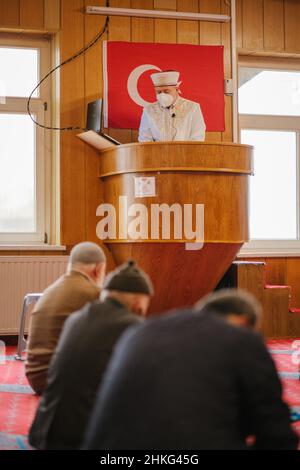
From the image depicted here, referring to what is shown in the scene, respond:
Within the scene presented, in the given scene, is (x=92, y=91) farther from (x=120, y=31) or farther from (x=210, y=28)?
(x=210, y=28)

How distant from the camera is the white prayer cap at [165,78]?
5.86 m

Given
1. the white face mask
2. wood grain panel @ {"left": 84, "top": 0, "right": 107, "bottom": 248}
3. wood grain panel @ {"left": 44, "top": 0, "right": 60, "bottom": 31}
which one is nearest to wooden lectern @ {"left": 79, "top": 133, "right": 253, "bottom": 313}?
the white face mask

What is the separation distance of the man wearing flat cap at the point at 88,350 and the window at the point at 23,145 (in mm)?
4135

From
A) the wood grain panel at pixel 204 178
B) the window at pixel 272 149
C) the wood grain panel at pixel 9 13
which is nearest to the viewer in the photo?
the wood grain panel at pixel 204 178

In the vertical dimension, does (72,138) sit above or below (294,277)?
above

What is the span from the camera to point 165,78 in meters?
5.88

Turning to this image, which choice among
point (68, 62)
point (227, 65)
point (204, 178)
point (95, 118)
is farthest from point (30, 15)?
point (204, 178)

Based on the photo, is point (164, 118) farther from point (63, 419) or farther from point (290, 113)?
point (63, 419)

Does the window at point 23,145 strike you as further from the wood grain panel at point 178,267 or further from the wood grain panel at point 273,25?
the wood grain panel at point 273,25

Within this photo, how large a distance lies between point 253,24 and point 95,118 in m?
1.80

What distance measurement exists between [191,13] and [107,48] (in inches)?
32.2

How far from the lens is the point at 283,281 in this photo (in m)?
6.80

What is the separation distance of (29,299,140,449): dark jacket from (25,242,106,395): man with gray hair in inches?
42.0

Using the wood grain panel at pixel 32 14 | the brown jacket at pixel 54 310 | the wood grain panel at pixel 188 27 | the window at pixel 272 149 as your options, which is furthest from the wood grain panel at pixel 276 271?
the brown jacket at pixel 54 310
